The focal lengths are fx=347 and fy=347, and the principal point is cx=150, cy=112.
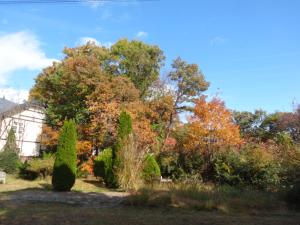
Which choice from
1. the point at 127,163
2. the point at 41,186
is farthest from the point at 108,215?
the point at 41,186

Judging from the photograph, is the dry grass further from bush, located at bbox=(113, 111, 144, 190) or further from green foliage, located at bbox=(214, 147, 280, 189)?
green foliage, located at bbox=(214, 147, 280, 189)

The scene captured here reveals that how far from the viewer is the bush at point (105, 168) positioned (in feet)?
44.1

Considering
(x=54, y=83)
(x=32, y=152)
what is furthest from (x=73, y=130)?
(x=32, y=152)

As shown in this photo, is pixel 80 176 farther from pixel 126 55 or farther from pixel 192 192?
pixel 126 55

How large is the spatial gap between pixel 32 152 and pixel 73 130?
15.3 metres

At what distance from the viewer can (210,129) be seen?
17.5m

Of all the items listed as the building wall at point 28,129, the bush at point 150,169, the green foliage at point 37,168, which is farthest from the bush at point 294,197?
the building wall at point 28,129

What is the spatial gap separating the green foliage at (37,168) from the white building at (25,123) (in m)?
7.78

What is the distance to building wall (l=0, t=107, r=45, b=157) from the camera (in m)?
24.7

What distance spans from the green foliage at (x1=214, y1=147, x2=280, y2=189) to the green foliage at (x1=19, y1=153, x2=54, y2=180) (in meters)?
7.32

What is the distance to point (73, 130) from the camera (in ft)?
41.0

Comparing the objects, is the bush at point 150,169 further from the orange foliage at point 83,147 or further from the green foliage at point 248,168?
the orange foliage at point 83,147

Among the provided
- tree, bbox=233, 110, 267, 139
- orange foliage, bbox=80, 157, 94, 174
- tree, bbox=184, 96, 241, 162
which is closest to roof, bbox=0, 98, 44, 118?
orange foliage, bbox=80, 157, 94, 174

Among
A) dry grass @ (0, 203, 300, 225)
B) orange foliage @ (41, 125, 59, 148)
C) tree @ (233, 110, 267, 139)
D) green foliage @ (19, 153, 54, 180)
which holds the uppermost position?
tree @ (233, 110, 267, 139)
